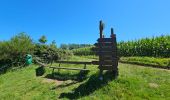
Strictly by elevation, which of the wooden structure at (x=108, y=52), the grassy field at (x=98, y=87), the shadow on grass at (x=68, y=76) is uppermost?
the wooden structure at (x=108, y=52)

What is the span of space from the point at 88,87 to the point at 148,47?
50.4 feet

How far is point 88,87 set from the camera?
15492 millimetres

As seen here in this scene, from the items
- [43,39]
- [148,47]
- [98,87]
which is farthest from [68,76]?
[43,39]

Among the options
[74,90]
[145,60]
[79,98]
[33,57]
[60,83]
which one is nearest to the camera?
[79,98]

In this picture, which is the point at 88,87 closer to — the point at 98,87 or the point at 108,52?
the point at 98,87

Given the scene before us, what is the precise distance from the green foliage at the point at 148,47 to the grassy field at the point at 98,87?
9.90m

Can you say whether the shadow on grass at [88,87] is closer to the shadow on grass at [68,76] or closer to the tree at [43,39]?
the shadow on grass at [68,76]

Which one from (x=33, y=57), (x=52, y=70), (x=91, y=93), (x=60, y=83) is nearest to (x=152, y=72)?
(x=91, y=93)

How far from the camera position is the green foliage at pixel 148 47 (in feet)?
88.7

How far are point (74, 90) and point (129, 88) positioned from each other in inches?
124

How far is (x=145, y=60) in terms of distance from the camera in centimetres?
2200

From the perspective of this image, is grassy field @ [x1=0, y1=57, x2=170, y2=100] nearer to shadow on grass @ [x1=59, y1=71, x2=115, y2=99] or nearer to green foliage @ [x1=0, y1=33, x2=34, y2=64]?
shadow on grass @ [x1=59, y1=71, x2=115, y2=99]

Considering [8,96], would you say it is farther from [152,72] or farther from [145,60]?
[145,60]

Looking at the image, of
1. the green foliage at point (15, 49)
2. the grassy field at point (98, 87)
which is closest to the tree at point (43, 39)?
the green foliage at point (15, 49)
